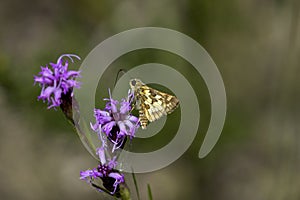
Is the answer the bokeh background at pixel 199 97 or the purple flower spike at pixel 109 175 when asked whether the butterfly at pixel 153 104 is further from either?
the bokeh background at pixel 199 97

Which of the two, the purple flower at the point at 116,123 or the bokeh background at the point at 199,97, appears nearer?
the purple flower at the point at 116,123

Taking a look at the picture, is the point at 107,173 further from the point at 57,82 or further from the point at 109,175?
the point at 57,82

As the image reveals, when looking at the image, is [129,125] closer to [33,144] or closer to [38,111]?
[38,111]

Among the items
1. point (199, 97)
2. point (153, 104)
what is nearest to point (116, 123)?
point (153, 104)

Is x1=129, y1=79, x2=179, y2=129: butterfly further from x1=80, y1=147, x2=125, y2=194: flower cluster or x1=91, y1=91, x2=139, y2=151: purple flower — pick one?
x1=80, y1=147, x2=125, y2=194: flower cluster

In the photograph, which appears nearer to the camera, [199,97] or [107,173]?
[107,173]

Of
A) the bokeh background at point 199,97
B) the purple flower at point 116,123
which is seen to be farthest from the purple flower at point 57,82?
the bokeh background at point 199,97
